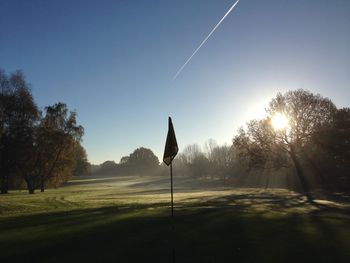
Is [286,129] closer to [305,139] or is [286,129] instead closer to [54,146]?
[305,139]

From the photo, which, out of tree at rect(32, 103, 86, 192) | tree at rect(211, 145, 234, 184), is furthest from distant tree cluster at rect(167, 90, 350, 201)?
tree at rect(211, 145, 234, 184)

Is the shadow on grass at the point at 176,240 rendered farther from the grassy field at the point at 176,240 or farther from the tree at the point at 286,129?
the tree at the point at 286,129

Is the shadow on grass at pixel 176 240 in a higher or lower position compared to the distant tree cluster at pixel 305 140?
lower

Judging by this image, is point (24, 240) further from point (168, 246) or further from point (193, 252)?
point (193, 252)

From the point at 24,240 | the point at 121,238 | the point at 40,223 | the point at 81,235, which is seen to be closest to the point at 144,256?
the point at 121,238

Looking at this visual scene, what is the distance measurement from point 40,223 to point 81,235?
436cm

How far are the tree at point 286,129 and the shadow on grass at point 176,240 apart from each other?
35.9m

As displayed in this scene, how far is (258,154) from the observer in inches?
2117

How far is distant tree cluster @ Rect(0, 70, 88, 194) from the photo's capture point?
48344 millimetres

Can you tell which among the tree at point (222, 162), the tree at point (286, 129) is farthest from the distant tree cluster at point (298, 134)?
the tree at point (222, 162)

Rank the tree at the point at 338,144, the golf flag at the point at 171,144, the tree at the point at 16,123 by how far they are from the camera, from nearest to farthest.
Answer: the golf flag at the point at 171,144
the tree at the point at 16,123
the tree at the point at 338,144

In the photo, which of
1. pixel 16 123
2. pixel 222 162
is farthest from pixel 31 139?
pixel 222 162

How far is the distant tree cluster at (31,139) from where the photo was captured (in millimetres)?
48344

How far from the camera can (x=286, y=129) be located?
51031 mm
